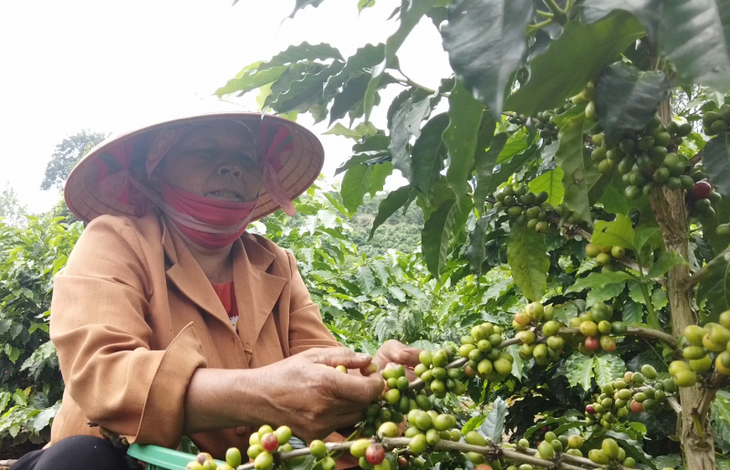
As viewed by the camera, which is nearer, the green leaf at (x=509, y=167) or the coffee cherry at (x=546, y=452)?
the coffee cherry at (x=546, y=452)

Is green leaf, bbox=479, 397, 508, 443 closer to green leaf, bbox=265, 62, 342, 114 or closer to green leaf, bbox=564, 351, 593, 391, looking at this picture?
green leaf, bbox=265, 62, 342, 114

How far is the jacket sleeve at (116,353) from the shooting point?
4.00 ft

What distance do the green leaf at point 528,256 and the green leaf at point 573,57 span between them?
0.56 meters

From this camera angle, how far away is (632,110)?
2.37 feet

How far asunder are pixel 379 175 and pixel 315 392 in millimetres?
576

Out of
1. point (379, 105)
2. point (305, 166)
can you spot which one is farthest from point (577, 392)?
point (379, 105)

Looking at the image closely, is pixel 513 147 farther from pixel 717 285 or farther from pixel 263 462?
pixel 263 462

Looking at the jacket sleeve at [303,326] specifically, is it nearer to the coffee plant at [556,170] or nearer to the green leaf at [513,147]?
the coffee plant at [556,170]

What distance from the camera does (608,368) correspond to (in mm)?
1973

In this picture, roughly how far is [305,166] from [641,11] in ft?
5.91

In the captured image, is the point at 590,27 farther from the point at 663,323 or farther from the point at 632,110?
the point at 663,323

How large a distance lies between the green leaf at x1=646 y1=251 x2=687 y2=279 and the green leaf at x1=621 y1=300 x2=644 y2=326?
134 centimetres

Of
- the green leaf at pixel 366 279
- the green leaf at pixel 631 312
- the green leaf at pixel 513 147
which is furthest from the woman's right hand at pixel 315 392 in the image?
the green leaf at pixel 366 279

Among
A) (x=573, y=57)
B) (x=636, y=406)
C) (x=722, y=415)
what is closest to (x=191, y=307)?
(x=636, y=406)
